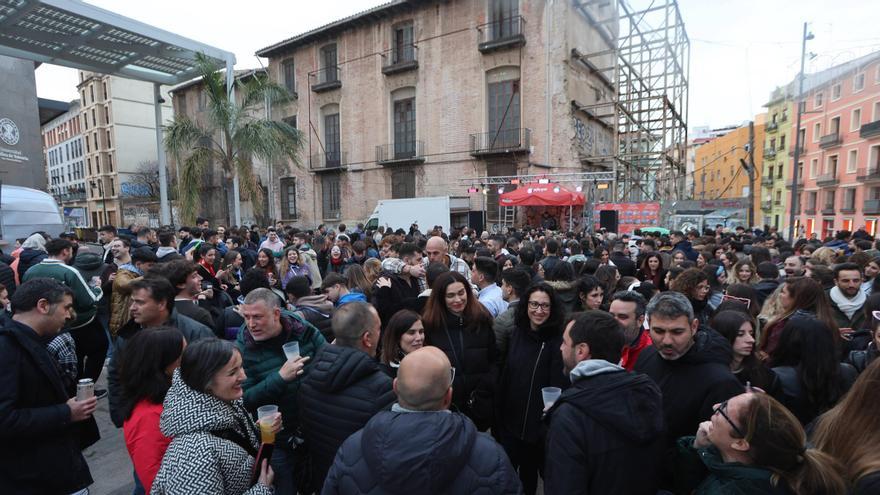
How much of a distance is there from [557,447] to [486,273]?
2648 millimetres

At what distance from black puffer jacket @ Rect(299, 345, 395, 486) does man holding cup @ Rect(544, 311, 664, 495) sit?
32.4 inches

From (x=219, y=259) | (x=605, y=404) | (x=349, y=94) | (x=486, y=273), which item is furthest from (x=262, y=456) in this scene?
(x=349, y=94)

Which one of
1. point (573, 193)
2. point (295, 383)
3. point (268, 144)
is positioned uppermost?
point (268, 144)

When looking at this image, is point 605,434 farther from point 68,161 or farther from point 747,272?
point 68,161

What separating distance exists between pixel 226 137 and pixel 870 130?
3762 cm

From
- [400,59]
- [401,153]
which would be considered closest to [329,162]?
[401,153]

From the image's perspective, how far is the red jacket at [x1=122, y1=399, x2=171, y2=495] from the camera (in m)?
1.82

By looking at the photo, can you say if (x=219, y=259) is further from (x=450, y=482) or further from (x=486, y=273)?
(x=450, y=482)

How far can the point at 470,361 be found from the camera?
2996 mm

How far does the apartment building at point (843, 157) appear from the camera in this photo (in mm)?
27219

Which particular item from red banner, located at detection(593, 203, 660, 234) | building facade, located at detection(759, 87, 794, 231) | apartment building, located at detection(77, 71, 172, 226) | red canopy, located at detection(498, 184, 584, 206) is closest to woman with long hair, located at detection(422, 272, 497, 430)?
red canopy, located at detection(498, 184, 584, 206)

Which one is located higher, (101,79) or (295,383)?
(101,79)

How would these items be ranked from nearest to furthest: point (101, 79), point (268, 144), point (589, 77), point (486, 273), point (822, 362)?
point (822, 362) < point (486, 273) < point (268, 144) < point (589, 77) < point (101, 79)

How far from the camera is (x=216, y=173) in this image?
29844 millimetres
